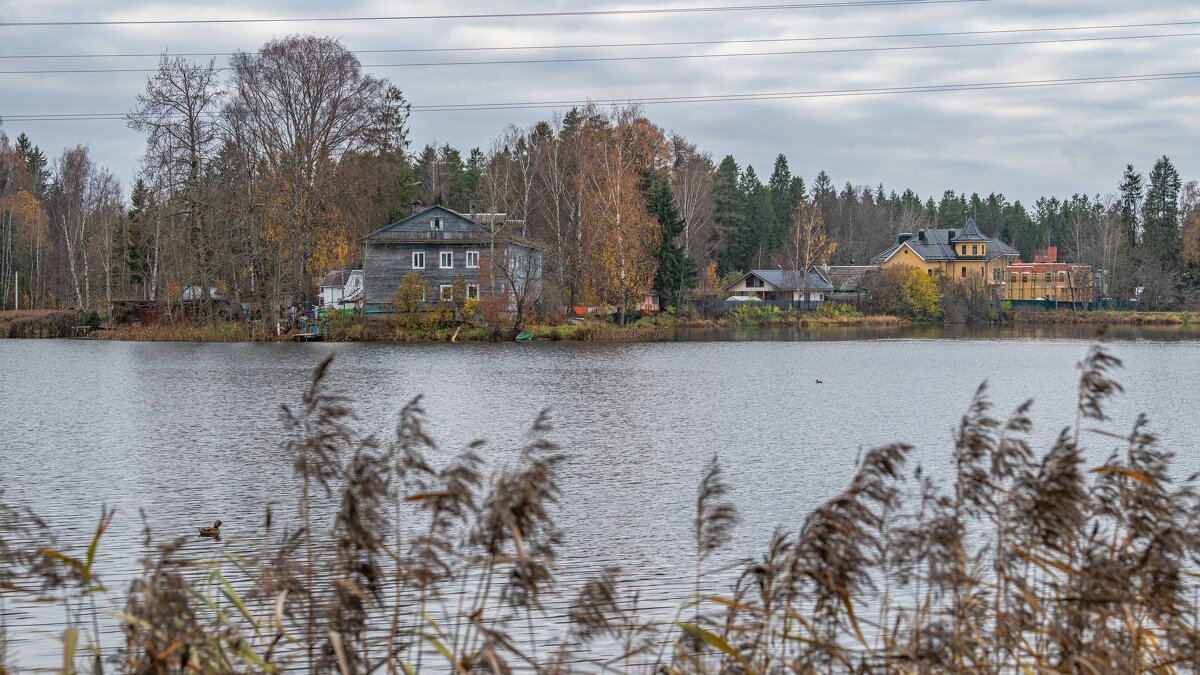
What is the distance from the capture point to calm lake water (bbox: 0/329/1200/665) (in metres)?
14.3

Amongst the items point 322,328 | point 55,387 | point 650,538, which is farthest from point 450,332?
point 650,538

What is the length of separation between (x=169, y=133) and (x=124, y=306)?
41.5ft

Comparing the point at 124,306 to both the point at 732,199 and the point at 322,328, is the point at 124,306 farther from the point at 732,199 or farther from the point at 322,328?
the point at 732,199

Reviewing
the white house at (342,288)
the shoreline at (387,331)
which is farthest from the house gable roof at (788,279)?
the white house at (342,288)

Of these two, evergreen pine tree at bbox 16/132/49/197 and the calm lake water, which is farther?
evergreen pine tree at bbox 16/132/49/197

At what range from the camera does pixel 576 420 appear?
87.0 feet

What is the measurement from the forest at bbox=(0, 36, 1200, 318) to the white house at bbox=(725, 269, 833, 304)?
429cm

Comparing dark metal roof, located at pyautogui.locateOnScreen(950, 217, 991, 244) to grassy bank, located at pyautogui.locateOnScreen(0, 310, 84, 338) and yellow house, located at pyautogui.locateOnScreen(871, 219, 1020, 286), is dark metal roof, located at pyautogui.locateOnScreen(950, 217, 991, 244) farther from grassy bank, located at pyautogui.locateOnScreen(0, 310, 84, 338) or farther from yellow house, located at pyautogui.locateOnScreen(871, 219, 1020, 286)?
grassy bank, located at pyautogui.locateOnScreen(0, 310, 84, 338)

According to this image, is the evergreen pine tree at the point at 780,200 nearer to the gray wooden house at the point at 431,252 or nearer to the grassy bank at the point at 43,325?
the gray wooden house at the point at 431,252

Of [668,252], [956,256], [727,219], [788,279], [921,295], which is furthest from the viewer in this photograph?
[956,256]

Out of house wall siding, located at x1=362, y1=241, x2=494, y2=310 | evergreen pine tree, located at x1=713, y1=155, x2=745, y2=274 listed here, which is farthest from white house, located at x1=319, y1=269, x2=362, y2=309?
evergreen pine tree, located at x1=713, y1=155, x2=745, y2=274

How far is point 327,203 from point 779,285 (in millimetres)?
56131

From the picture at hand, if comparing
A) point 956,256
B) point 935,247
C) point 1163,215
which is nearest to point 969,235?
point 956,256

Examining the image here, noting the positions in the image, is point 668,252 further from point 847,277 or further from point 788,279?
point 847,277
